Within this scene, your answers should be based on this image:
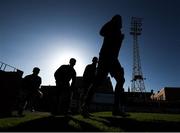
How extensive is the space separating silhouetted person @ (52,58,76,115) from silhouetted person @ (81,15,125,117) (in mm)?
1021

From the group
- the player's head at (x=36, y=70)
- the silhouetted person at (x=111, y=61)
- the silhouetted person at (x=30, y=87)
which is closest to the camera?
the silhouetted person at (x=111, y=61)

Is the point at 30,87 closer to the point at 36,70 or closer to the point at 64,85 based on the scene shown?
the point at 36,70

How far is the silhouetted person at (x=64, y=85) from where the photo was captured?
7094 mm

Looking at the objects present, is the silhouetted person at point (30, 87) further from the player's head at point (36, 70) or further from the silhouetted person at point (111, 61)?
the silhouetted person at point (111, 61)

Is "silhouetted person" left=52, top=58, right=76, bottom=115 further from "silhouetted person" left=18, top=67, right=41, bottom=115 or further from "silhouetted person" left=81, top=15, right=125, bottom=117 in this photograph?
"silhouetted person" left=18, top=67, right=41, bottom=115

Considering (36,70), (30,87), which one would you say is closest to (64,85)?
(30,87)

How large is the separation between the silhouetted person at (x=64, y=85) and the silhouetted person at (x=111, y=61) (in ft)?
3.35

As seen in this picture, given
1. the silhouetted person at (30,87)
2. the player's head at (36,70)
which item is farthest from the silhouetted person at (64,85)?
the player's head at (36,70)

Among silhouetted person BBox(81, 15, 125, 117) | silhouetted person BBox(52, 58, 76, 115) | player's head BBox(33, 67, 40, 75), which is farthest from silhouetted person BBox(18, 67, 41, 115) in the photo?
silhouetted person BBox(81, 15, 125, 117)

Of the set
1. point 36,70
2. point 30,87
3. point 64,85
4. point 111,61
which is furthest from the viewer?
point 36,70

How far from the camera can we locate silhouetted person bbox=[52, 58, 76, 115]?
709cm

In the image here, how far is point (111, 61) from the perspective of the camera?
252 inches

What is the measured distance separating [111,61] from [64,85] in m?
1.85

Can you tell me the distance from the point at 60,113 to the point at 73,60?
6.62 feet
